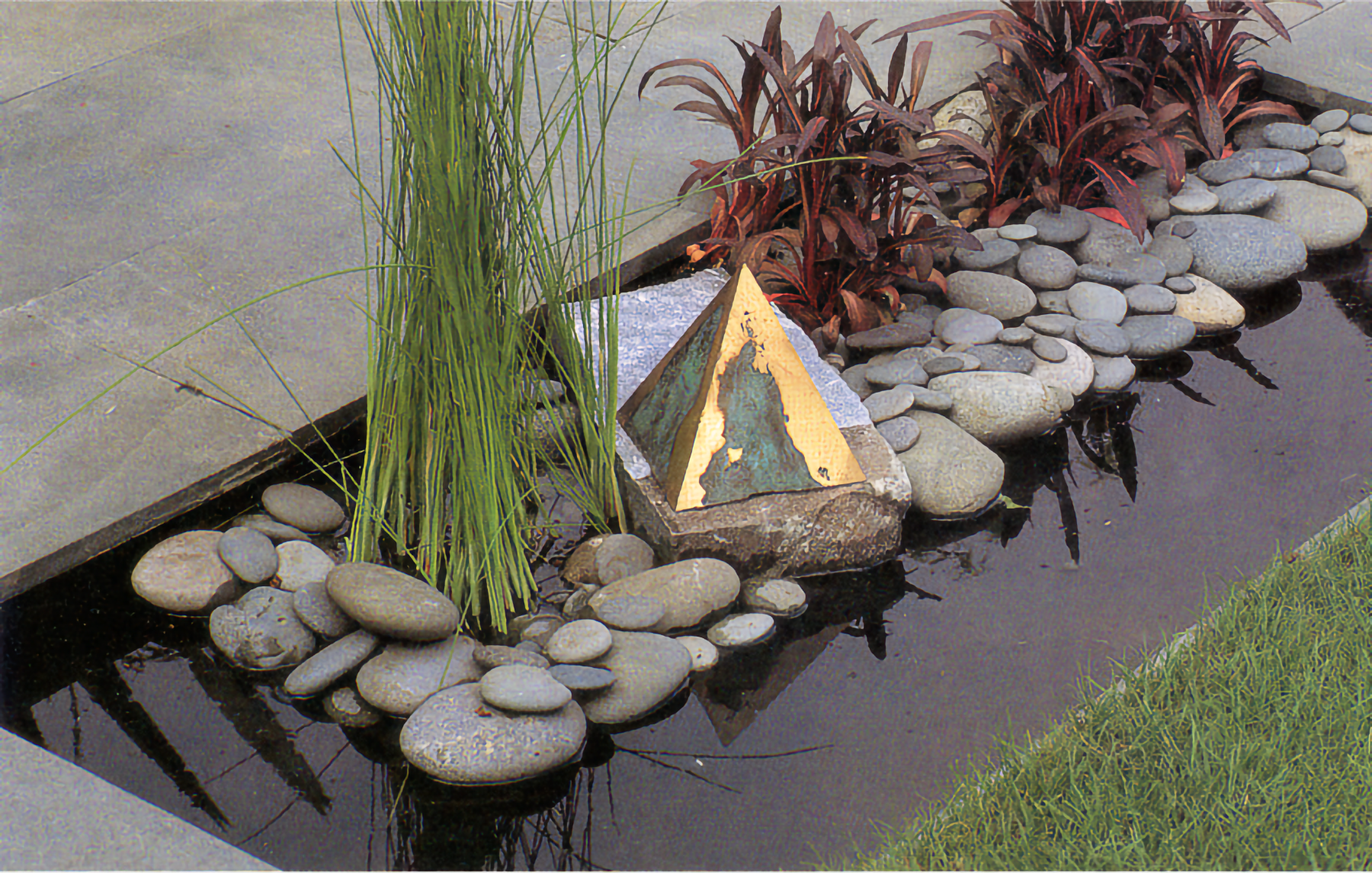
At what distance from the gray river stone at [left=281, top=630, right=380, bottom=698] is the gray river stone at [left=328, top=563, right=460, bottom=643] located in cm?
4

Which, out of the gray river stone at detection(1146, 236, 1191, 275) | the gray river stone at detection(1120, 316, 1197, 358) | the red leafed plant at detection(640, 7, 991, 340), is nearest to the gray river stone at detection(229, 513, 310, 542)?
the red leafed plant at detection(640, 7, 991, 340)

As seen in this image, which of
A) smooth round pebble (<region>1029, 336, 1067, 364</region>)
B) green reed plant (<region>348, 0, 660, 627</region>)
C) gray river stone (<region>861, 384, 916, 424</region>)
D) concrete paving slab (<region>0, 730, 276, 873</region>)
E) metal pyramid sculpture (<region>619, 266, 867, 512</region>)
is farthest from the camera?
smooth round pebble (<region>1029, 336, 1067, 364</region>)

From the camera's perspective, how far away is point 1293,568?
2430 mm

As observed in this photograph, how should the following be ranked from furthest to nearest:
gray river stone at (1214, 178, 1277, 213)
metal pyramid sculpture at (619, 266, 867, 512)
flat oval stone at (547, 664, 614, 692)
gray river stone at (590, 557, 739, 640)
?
1. gray river stone at (1214, 178, 1277, 213)
2. metal pyramid sculpture at (619, 266, 867, 512)
3. gray river stone at (590, 557, 739, 640)
4. flat oval stone at (547, 664, 614, 692)

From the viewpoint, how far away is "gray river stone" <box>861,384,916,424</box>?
286cm

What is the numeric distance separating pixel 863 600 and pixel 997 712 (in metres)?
0.41

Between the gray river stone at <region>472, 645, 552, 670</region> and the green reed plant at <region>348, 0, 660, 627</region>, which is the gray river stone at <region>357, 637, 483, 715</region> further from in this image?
the green reed plant at <region>348, 0, 660, 627</region>

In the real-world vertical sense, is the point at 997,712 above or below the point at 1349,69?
below

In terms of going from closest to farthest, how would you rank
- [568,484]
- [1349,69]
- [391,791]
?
[391,791] → [568,484] → [1349,69]

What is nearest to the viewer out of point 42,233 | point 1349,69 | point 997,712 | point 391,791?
point 391,791

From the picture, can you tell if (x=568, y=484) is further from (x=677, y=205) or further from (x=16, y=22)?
(x=16, y=22)

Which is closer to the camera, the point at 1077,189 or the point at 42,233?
the point at 42,233

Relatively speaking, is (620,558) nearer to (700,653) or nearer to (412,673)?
(700,653)

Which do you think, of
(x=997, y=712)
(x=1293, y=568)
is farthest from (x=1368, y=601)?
(x=997, y=712)
